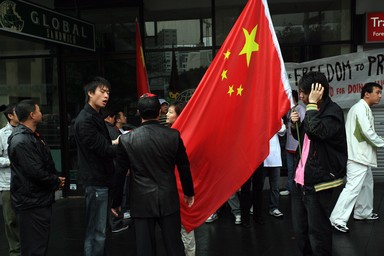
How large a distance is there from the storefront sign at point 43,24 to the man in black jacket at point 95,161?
218 cm

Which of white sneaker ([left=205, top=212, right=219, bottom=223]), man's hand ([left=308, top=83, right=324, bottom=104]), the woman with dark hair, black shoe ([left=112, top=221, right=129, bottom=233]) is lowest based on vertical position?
black shoe ([left=112, top=221, right=129, bottom=233])

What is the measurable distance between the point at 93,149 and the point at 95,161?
0.61 ft

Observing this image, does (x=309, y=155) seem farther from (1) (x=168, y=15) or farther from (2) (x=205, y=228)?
(1) (x=168, y=15)

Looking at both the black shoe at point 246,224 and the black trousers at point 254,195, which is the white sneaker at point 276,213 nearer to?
the black trousers at point 254,195

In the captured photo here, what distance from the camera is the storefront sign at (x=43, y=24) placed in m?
5.93

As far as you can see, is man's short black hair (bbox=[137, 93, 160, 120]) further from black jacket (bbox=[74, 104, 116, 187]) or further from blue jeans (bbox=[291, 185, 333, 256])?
blue jeans (bbox=[291, 185, 333, 256])

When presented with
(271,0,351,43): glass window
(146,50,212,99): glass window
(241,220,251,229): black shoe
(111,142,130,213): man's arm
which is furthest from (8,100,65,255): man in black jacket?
(271,0,351,43): glass window

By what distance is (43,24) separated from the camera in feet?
21.6

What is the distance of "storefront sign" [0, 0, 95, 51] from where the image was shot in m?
5.93

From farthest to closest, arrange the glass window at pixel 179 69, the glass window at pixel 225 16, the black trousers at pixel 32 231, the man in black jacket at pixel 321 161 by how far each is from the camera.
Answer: the glass window at pixel 179 69 < the glass window at pixel 225 16 < the black trousers at pixel 32 231 < the man in black jacket at pixel 321 161

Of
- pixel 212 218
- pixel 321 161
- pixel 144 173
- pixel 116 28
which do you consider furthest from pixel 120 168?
pixel 116 28

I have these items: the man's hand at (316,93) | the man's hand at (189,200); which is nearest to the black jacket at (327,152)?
the man's hand at (316,93)

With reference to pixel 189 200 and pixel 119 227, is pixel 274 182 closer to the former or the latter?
pixel 119 227

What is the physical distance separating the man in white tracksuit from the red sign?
2707mm
